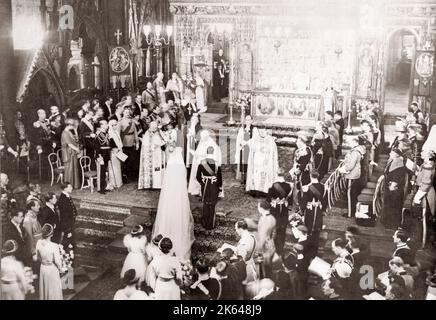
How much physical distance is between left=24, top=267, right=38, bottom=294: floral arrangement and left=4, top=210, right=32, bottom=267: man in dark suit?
19cm

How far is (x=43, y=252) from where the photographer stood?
9555 mm

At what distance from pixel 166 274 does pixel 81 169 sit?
14.7ft

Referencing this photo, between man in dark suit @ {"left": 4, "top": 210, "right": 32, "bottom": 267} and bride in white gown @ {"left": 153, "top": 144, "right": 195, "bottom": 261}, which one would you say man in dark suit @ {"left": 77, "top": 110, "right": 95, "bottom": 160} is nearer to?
bride in white gown @ {"left": 153, "top": 144, "right": 195, "bottom": 261}

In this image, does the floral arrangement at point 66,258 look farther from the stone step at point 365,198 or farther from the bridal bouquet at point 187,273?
the stone step at point 365,198

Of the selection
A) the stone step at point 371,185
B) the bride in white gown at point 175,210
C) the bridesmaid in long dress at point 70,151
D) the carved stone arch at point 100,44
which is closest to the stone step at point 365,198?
the stone step at point 371,185

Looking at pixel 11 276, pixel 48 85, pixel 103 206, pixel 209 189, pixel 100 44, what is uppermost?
pixel 100 44

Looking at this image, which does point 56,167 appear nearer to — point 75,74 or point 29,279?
point 29,279

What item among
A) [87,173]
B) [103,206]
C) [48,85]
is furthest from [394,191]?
[48,85]

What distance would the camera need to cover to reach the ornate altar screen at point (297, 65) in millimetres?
16594

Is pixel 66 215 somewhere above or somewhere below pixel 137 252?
above

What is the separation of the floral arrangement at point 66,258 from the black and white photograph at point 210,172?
7 cm

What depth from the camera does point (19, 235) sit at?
9.66m
